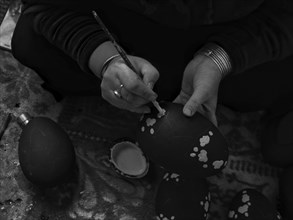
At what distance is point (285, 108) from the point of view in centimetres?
91

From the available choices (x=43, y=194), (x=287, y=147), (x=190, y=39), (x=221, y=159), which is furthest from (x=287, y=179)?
(x=43, y=194)

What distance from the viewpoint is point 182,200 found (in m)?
0.79

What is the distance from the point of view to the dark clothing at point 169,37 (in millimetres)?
685

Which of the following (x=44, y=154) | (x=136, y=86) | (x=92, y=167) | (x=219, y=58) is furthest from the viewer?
(x=92, y=167)

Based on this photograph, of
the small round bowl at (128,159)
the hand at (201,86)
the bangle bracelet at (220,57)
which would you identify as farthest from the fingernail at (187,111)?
the small round bowl at (128,159)

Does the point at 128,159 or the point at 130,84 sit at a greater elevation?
the point at 130,84

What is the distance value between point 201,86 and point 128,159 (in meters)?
0.30

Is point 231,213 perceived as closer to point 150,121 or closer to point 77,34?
point 150,121

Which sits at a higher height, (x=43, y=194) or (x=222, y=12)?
(x=222, y=12)

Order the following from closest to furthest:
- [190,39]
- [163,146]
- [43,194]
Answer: [163,146], [190,39], [43,194]

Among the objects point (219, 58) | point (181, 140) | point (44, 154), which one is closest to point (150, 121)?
point (181, 140)

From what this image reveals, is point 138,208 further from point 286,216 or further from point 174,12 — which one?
point 174,12

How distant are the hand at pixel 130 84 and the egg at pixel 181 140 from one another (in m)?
0.03

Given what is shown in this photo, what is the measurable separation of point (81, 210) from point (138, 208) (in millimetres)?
125
